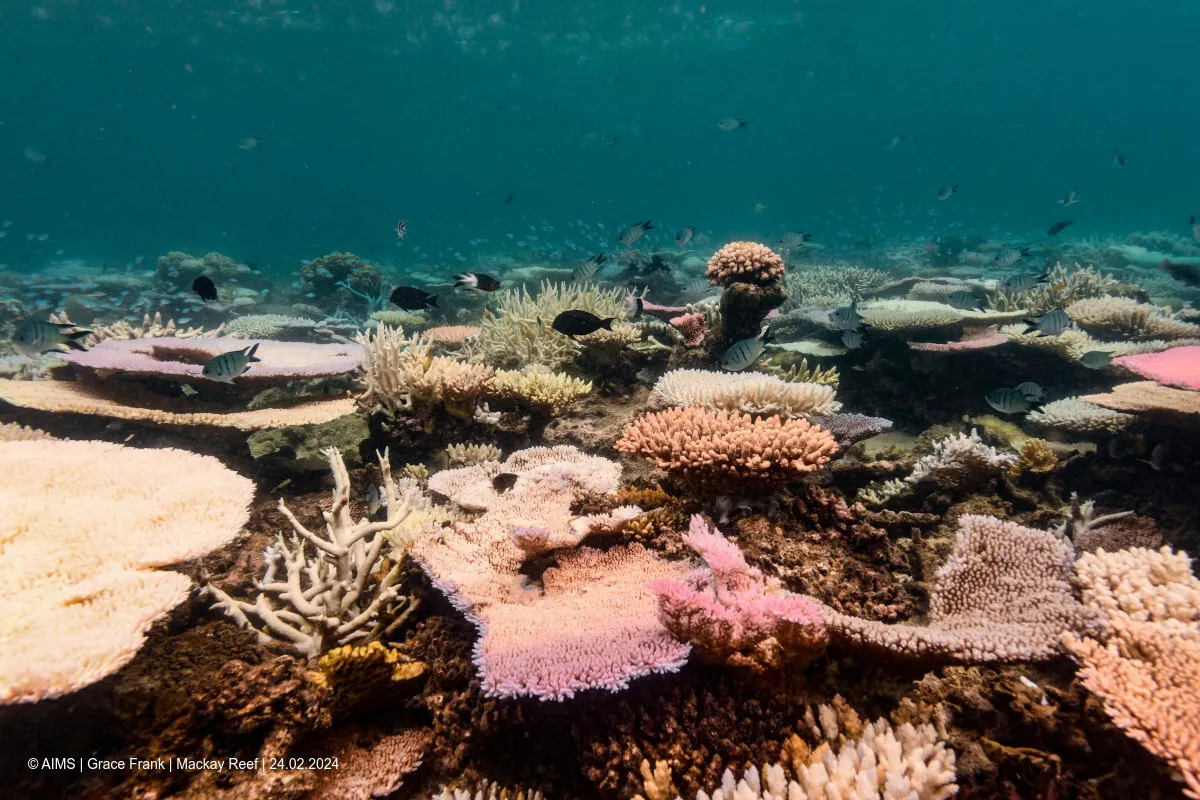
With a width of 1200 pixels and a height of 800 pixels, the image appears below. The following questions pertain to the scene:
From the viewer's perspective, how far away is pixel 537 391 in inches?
199

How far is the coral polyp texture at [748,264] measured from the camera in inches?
238

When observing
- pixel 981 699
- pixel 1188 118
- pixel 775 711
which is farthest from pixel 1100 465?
pixel 1188 118

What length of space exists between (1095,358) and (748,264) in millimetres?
4364

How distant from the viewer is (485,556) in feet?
10.5

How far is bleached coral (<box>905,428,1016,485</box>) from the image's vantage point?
428cm

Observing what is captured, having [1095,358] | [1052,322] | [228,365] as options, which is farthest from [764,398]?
[1095,358]

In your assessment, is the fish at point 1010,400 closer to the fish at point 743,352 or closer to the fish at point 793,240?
the fish at point 743,352

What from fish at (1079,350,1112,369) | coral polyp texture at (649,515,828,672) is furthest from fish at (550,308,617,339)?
fish at (1079,350,1112,369)

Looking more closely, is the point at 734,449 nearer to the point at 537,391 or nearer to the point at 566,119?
the point at 537,391

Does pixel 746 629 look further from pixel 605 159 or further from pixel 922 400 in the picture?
pixel 605 159

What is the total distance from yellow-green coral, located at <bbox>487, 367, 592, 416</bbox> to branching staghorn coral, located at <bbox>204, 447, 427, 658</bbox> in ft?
6.78

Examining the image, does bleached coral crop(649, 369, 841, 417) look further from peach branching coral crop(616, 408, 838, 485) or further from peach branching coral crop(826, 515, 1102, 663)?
peach branching coral crop(826, 515, 1102, 663)

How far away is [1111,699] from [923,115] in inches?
5094

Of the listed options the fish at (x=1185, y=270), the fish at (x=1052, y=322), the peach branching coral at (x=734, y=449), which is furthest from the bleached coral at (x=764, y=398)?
the fish at (x=1185, y=270)
